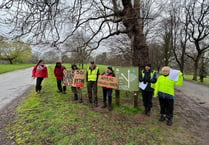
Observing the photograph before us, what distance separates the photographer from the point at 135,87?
15.2 feet

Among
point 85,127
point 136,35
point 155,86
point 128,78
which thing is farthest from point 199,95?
point 85,127

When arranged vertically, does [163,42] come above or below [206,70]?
above

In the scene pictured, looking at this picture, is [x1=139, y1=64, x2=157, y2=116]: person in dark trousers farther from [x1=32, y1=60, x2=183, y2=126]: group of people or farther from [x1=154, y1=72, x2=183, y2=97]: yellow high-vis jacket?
[x1=154, y1=72, x2=183, y2=97]: yellow high-vis jacket

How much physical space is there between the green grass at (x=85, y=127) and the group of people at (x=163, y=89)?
42 centimetres

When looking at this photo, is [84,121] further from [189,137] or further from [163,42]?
[163,42]

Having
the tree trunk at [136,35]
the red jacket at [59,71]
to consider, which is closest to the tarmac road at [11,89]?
the red jacket at [59,71]

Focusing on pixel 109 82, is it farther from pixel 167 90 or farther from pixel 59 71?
pixel 59 71

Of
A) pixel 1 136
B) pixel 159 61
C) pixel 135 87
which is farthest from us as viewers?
pixel 159 61

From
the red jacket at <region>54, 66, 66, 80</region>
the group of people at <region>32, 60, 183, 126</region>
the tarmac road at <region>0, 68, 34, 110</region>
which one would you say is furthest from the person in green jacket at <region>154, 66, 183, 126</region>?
the tarmac road at <region>0, 68, 34, 110</region>

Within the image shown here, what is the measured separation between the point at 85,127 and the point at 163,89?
2626 mm

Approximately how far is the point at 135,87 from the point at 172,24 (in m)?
21.4

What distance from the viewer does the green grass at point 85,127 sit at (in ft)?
Answer: 9.53

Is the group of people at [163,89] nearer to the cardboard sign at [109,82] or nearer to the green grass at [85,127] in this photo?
the green grass at [85,127]

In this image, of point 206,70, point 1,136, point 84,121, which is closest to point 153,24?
point 206,70
